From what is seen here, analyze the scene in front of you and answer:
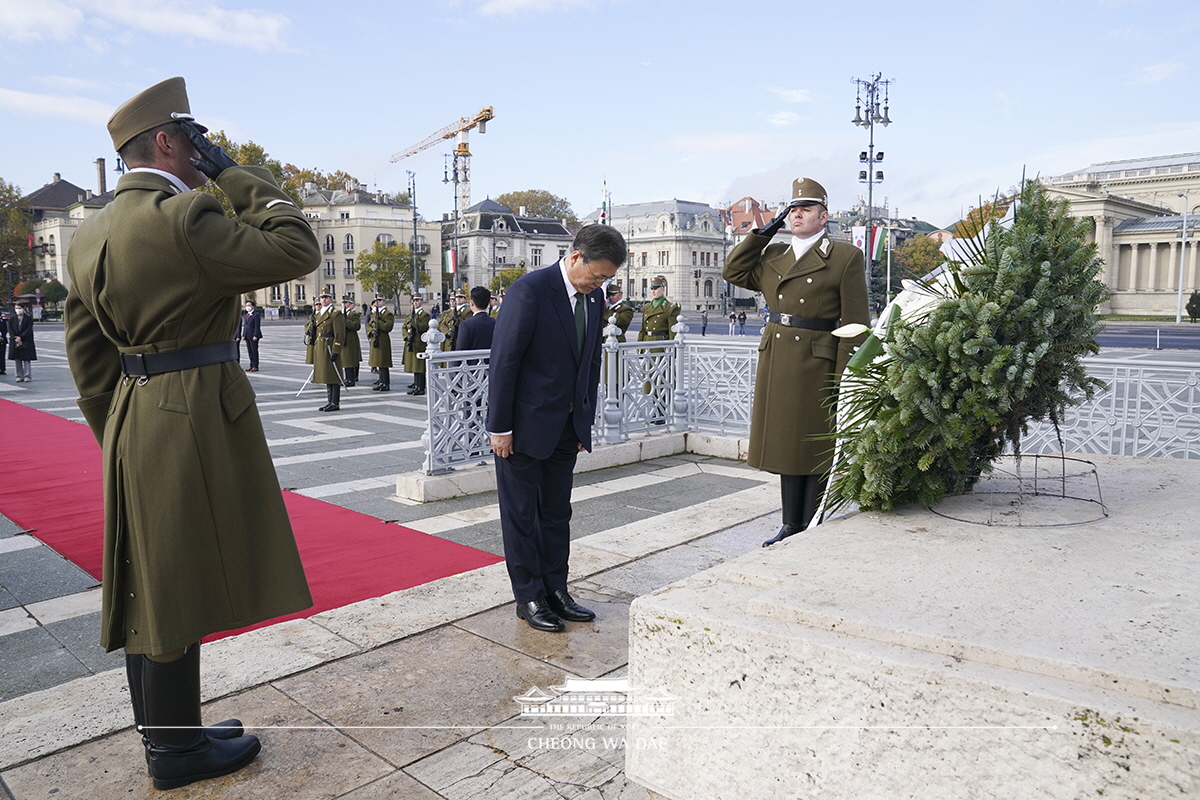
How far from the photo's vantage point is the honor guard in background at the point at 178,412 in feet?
7.15

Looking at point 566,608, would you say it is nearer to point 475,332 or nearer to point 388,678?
point 388,678

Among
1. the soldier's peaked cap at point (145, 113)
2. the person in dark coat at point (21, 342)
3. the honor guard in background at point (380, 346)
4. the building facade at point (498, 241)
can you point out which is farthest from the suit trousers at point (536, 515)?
the building facade at point (498, 241)

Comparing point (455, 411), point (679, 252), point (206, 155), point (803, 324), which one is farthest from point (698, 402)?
point (679, 252)

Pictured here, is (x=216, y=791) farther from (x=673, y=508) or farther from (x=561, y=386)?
(x=673, y=508)

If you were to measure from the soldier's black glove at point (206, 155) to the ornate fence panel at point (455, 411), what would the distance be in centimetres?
383

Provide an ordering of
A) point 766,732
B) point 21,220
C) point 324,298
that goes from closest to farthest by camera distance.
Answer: point 766,732 < point 324,298 < point 21,220

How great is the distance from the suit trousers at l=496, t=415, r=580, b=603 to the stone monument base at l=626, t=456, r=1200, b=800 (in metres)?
1.66

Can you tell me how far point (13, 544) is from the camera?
4973mm

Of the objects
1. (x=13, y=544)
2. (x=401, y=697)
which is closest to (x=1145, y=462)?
(x=401, y=697)

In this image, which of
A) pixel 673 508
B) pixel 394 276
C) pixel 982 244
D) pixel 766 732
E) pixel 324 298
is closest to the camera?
pixel 766 732

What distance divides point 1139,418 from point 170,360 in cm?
676

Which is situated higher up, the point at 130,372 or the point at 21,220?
the point at 21,220

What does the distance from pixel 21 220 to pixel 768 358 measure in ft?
244

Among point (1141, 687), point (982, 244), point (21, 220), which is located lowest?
point (1141, 687)
